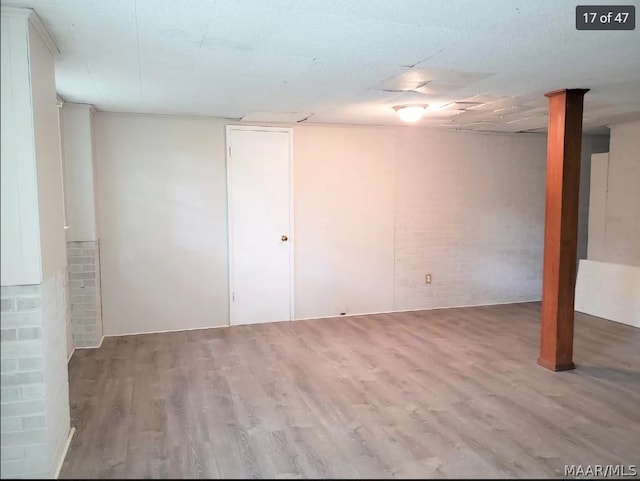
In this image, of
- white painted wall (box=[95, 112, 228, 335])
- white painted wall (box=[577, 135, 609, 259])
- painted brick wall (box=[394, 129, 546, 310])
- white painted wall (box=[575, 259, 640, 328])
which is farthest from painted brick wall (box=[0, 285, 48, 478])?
white painted wall (box=[577, 135, 609, 259])

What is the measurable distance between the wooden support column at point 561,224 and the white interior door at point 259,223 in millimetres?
2699

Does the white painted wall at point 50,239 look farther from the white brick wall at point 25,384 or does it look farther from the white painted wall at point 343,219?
the white painted wall at point 343,219

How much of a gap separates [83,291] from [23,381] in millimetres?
2405

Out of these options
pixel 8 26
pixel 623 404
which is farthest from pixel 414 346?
pixel 8 26

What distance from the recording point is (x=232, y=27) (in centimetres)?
232

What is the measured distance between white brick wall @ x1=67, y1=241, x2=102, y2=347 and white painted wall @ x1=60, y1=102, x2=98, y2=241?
124 millimetres

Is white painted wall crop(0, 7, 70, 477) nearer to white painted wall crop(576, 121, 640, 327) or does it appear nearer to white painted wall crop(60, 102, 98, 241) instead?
white painted wall crop(60, 102, 98, 241)

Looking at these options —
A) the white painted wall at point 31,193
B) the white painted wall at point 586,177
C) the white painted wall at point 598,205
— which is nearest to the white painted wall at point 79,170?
the white painted wall at point 31,193

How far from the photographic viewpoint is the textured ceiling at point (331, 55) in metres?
2.13

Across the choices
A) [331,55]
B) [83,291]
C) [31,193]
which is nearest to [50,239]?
[31,193]

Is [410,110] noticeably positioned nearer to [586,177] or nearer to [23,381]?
[23,381]

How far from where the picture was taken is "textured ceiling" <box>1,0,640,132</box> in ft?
6.98

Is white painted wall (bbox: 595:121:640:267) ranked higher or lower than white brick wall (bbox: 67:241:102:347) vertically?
higher

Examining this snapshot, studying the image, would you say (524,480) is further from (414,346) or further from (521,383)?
(414,346)
